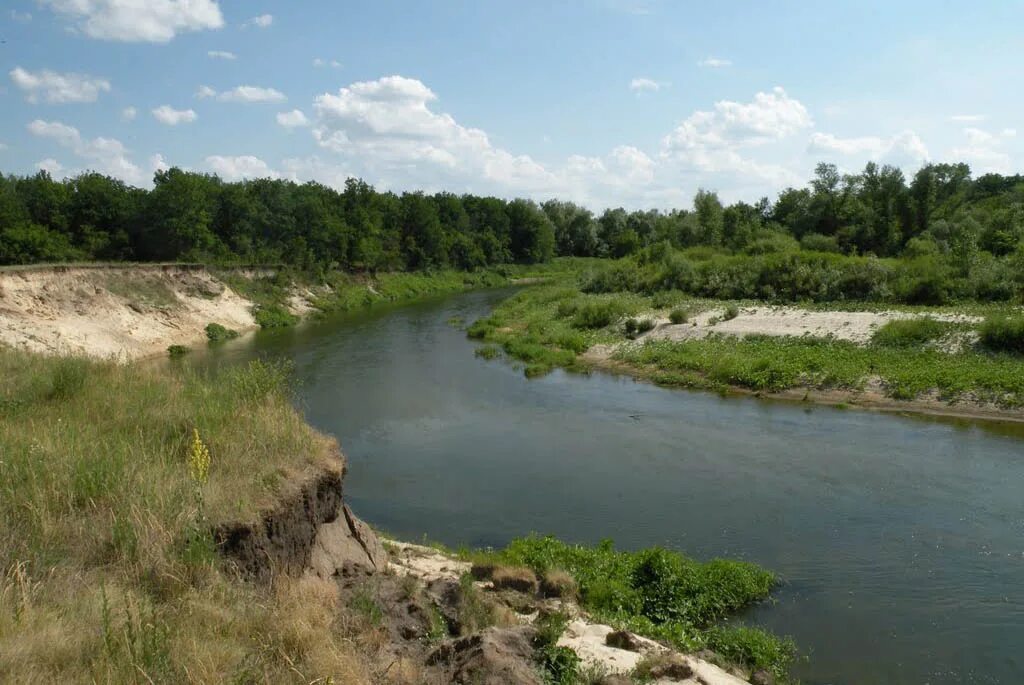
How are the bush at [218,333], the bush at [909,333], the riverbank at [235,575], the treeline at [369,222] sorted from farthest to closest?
the treeline at [369,222], the bush at [218,333], the bush at [909,333], the riverbank at [235,575]

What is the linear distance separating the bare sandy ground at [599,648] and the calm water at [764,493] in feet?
5.69

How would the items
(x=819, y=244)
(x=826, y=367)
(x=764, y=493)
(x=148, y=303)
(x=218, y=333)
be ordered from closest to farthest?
(x=764, y=493)
(x=826, y=367)
(x=148, y=303)
(x=218, y=333)
(x=819, y=244)

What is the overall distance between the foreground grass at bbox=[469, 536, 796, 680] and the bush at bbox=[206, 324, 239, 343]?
114 feet

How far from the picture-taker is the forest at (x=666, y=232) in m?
42.2

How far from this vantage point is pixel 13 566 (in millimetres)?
6039

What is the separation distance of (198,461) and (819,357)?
25.0 m

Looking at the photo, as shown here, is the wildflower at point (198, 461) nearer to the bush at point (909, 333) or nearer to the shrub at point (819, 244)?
the bush at point (909, 333)

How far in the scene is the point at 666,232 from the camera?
89.6 m

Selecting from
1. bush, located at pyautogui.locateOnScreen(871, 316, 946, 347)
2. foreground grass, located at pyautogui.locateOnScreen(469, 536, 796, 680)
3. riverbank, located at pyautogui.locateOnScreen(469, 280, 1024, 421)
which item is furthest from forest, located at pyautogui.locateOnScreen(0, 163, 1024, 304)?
foreground grass, located at pyautogui.locateOnScreen(469, 536, 796, 680)

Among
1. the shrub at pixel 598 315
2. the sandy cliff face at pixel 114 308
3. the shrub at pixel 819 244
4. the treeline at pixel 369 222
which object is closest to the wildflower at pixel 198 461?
the sandy cliff face at pixel 114 308

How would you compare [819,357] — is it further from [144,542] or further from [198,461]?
[144,542]

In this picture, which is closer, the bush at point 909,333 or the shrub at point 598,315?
the bush at point 909,333

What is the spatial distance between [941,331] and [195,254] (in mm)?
45883

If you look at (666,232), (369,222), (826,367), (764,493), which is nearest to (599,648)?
(764,493)
